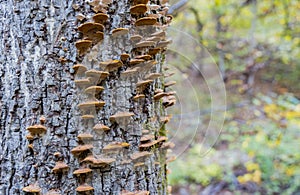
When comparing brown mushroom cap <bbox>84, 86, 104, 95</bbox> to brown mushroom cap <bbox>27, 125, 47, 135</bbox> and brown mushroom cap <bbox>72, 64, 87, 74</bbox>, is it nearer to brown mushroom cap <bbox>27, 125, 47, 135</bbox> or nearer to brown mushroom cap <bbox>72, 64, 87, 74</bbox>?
brown mushroom cap <bbox>72, 64, 87, 74</bbox>

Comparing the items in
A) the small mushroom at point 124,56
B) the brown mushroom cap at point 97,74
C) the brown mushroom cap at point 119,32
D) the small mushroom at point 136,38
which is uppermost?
the brown mushroom cap at point 119,32

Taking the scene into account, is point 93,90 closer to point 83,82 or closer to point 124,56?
point 83,82

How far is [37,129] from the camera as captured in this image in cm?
101

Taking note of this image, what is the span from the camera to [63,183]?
102cm

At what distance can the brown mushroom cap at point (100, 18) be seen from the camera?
3.34ft

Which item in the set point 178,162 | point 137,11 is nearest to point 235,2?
point 178,162

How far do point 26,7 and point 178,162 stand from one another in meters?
4.32

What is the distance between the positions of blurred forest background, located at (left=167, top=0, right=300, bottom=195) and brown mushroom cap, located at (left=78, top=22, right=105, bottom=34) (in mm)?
1451

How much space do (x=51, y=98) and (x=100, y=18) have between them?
0.33 meters

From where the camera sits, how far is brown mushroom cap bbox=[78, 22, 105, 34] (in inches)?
39.5

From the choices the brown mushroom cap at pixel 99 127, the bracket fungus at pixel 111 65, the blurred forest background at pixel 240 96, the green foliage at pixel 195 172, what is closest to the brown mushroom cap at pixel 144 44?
the bracket fungus at pixel 111 65

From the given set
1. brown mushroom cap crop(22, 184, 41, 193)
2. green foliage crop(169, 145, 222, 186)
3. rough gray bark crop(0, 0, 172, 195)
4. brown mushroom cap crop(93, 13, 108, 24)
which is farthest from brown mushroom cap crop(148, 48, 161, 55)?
green foliage crop(169, 145, 222, 186)

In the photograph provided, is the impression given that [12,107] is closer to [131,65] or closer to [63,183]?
[63,183]

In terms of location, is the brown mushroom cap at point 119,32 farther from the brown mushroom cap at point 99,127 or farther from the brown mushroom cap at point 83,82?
the brown mushroom cap at point 99,127
